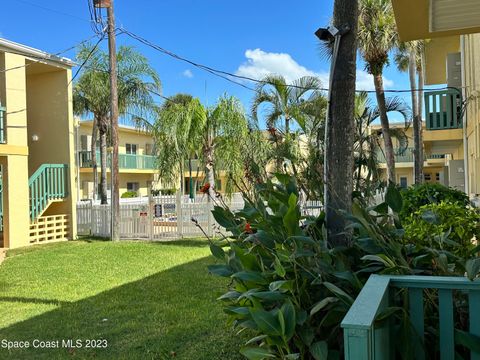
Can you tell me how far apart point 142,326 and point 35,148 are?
39.4 feet

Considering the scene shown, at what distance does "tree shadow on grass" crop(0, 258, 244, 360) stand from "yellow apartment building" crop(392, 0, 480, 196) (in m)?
3.71

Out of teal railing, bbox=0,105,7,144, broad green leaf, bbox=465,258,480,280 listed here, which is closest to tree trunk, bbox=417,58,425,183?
teal railing, bbox=0,105,7,144

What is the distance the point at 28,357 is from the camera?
4289mm

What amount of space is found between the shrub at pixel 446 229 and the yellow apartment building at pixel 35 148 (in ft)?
39.0

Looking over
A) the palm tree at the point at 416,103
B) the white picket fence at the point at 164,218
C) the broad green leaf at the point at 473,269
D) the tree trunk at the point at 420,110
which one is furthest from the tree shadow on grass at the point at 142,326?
the tree trunk at the point at 420,110

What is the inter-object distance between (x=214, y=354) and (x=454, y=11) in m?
4.45

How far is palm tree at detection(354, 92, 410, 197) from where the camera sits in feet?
17.4

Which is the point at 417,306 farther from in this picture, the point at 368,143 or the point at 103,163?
the point at 103,163

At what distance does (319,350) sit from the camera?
8.74 ft

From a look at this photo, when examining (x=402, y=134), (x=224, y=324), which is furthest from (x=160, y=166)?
(x=224, y=324)

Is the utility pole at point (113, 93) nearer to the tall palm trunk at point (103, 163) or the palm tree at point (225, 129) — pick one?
the palm tree at point (225, 129)

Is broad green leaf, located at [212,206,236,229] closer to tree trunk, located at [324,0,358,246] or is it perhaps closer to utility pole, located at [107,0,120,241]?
tree trunk, located at [324,0,358,246]

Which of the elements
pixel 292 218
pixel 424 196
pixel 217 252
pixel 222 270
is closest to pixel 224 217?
pixel 217 252

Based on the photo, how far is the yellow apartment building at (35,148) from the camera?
1269 cm
